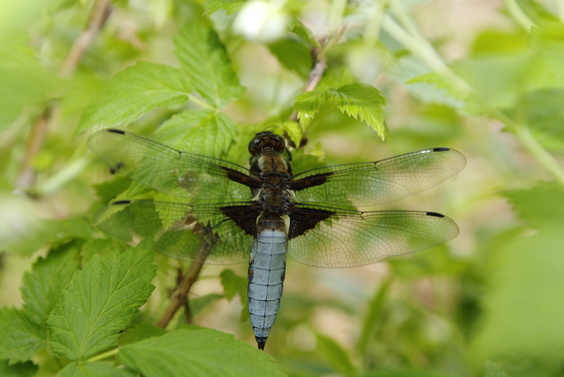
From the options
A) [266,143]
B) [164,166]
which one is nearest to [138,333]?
[164,166]

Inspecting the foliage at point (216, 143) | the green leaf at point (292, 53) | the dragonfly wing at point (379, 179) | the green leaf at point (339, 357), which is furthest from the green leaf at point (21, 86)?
the green leaf at point (339, 357)

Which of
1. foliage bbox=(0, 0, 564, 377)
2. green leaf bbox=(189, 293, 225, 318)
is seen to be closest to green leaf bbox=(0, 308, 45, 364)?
foliage bbox=(0, 0, 564, 377)

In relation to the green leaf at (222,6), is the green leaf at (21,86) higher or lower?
lower

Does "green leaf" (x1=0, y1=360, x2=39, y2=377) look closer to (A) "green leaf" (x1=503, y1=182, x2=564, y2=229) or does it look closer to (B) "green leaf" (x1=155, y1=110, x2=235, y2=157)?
(B) "green leaf" (x1=155, y1=110, x2=235, y2=157)

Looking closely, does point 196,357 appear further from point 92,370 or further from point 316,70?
point 316,70

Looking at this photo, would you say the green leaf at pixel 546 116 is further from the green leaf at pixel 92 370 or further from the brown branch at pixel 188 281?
the green leaf at pixel 92 370

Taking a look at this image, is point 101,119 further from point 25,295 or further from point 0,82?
point 0,82
